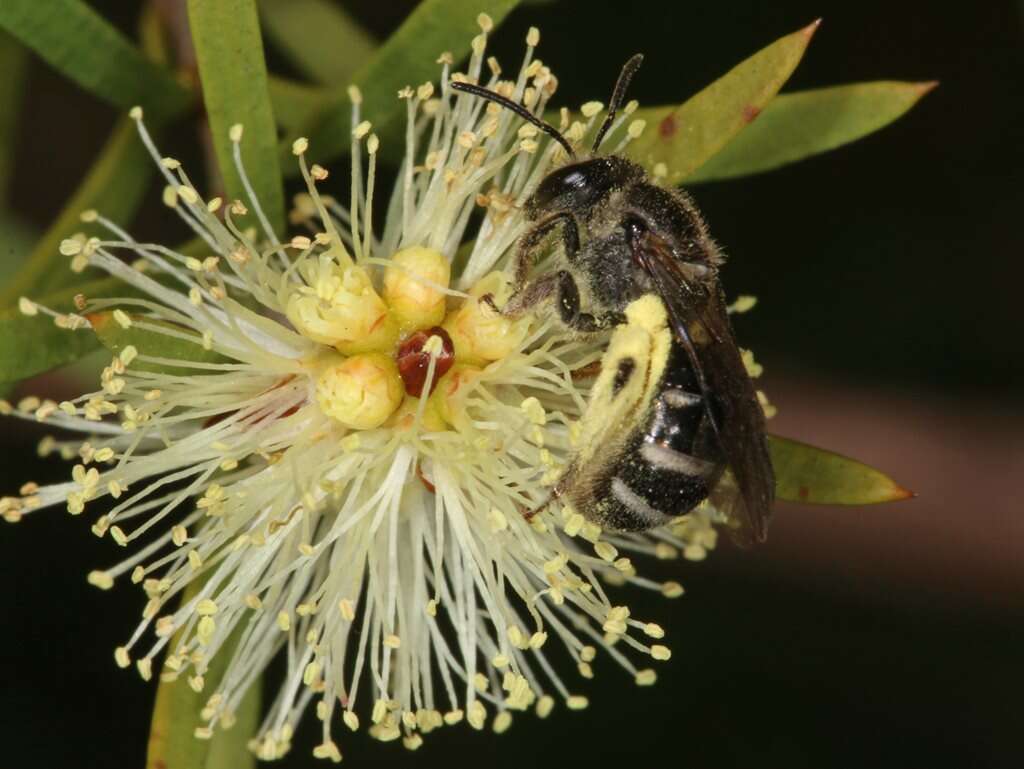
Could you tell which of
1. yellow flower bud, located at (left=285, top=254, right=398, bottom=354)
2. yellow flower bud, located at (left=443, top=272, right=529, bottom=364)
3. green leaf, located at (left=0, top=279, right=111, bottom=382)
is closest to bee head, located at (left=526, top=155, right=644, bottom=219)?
yellow flower bud, located at (left=443, top=272, right=529, bottom=364)

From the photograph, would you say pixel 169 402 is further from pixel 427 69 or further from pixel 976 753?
pixel 976 753

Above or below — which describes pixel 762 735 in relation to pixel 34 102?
below

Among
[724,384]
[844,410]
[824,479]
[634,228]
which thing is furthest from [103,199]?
[844,410]

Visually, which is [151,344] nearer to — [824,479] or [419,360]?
[419,360]

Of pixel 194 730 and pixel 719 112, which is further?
pixel 194 730

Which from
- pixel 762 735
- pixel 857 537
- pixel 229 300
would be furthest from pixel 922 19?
pixel 229 300

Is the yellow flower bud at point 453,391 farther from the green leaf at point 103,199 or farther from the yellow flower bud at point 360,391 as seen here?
the green leaf at point 103,199
